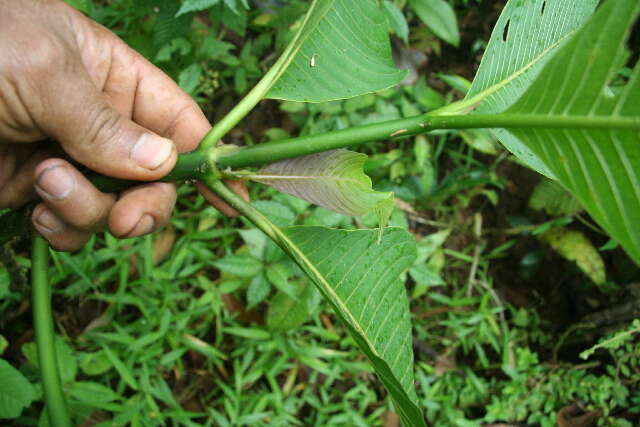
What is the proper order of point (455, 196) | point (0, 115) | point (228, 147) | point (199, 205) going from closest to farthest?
point (228, 147) < point (0, 115) < point (199, 205) < point (455, 196)

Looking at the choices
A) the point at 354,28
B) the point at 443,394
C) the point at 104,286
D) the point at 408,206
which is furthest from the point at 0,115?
the point at 443,394

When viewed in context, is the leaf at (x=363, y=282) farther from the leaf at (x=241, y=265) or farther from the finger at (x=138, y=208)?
the leaf at (x=241, y=265)

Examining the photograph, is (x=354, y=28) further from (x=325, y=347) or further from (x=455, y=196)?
(x=455, y=196)

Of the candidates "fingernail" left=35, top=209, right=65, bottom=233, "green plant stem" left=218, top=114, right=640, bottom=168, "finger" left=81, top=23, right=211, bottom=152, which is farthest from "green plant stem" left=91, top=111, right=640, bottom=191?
"finger" left=81, top=23, right=211, bottom=152

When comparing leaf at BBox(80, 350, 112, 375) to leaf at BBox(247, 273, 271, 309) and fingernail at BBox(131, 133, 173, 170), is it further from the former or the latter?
fingernail at BBox(131, 133, 173, 170)

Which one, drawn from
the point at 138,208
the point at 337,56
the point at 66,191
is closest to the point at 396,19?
the point at 337,56

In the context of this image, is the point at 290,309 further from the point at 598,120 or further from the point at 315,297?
the point at 598,120
